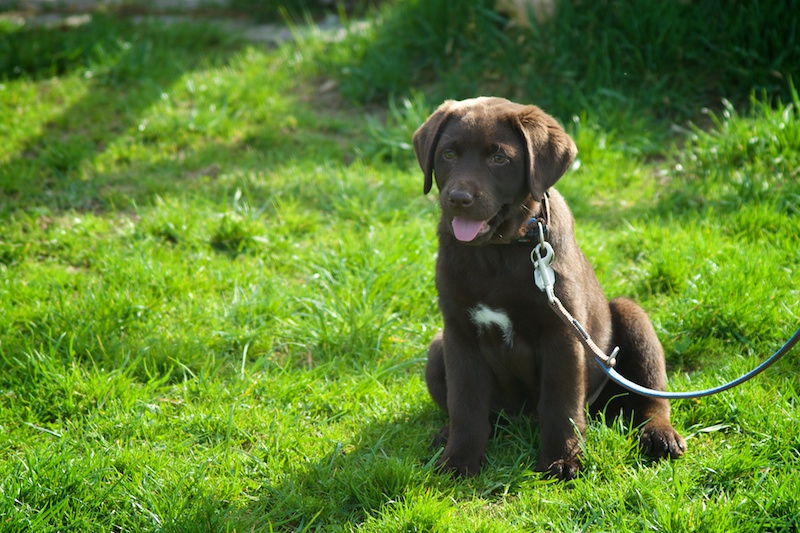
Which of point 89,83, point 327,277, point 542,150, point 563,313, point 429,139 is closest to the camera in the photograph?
point 563,313

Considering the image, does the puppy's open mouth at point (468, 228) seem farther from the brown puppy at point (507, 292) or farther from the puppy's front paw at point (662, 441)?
the puppy's front paw at point (662, 441)

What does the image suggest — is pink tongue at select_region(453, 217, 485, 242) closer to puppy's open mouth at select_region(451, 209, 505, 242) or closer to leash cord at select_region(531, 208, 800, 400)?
puppy's open mouth at select_region(451, 209, 505, 242)

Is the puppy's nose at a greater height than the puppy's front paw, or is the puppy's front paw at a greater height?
the puppy's nose

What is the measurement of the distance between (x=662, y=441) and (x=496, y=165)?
3.79ft

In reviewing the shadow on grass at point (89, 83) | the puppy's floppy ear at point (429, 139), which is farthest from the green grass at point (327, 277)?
the puppy's floppy ear at point (429, 139)

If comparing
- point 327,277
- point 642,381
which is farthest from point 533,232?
point 327,277

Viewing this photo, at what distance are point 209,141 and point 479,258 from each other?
349 centimetres

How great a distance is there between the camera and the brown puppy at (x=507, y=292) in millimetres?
2910

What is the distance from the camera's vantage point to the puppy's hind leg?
2.97 meters

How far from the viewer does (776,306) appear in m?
3.62

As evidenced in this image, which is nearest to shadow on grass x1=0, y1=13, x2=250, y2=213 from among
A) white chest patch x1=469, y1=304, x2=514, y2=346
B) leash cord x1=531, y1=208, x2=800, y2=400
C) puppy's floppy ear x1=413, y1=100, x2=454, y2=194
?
puppy's floppy ear x1=413, y1=100, x2=454, y2=194

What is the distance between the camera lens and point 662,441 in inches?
116

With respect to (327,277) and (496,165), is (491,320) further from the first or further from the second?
(327,277)

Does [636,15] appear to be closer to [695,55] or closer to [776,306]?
[695,55]
